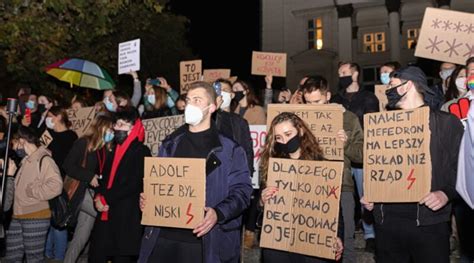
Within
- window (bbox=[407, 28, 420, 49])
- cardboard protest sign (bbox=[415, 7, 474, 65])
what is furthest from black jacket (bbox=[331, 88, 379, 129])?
window (bbox=[407, 28, 420, 49])

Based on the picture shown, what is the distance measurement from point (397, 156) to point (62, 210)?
4.18 meters

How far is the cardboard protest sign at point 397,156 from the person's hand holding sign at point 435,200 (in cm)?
4

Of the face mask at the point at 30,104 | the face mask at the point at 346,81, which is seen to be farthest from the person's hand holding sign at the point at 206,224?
the face mask at the point at 30,104

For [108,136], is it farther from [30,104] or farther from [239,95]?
Answer: [30,104]

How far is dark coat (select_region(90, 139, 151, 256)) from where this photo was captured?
5.89m

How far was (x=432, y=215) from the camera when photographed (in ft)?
13.6

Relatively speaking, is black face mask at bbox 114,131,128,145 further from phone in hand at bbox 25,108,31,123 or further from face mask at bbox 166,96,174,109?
phone in hand at bbox 25,108,31,123

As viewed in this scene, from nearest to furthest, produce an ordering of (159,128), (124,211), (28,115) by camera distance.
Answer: (124,211)
(159,128)
(28,115)

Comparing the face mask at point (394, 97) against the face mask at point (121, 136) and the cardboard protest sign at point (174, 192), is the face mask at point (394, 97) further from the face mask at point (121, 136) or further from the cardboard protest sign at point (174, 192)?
the face mask at point (121, 136)

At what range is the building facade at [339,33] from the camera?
2700cm

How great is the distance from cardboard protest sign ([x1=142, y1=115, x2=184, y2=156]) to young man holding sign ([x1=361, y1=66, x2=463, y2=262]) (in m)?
3.58

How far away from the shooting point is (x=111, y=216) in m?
5.95

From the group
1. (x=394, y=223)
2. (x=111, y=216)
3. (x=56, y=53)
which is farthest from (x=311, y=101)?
(x=56, y=53)

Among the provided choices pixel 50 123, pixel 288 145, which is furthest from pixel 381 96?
pixel 50 123
